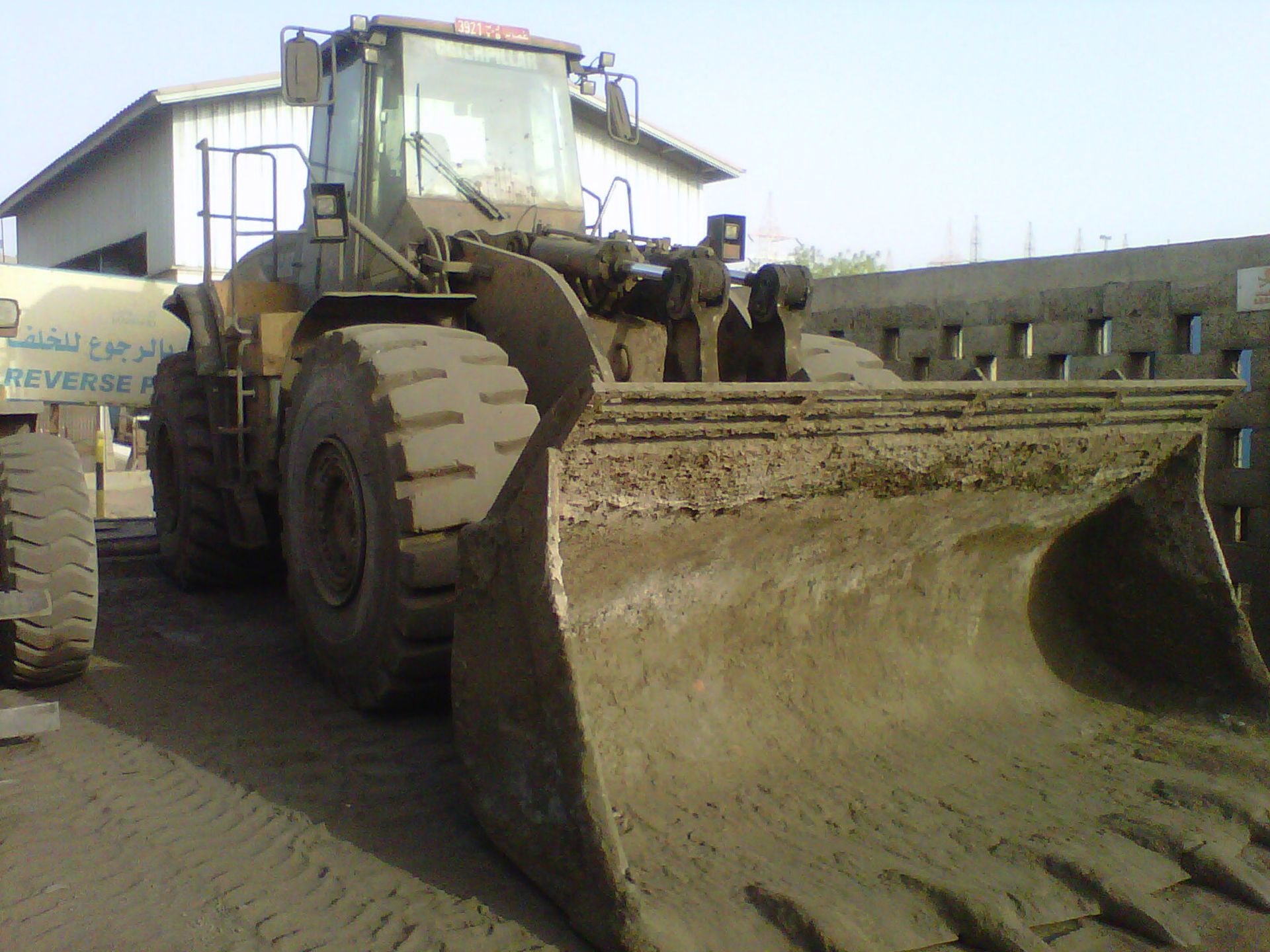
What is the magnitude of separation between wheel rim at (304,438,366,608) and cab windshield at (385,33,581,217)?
1.50m

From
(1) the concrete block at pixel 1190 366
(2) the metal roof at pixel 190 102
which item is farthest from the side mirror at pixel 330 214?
(2) the metal roof at pixel 190 102

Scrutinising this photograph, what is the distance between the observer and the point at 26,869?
2.92m

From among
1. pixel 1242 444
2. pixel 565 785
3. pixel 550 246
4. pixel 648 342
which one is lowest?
pixel 565 785

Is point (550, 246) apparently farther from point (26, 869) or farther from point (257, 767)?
point (26, 869)

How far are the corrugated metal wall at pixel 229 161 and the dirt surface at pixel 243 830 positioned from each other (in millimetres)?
12619

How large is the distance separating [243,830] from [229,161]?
16.1m

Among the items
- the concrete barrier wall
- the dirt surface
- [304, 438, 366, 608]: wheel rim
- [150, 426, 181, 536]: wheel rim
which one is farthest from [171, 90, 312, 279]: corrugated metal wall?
the dirt surface

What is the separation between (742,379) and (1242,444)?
3252 millimetres

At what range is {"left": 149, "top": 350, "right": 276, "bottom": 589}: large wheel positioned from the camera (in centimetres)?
633

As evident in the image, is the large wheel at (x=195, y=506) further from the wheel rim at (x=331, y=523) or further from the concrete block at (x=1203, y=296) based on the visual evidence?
the concrete block at (x=1203, y=296)

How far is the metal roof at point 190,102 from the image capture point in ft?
52.6

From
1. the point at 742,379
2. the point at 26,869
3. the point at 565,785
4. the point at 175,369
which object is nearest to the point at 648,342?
the point at 742,379

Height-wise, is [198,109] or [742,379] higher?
[198,109]

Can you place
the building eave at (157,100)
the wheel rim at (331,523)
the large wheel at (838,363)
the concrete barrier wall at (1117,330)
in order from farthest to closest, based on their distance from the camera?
the building eave at (157,100) → the concrete barrier wall at (1117,330) → the large wheel at (838,363) → the wheel rim at (331,523)
